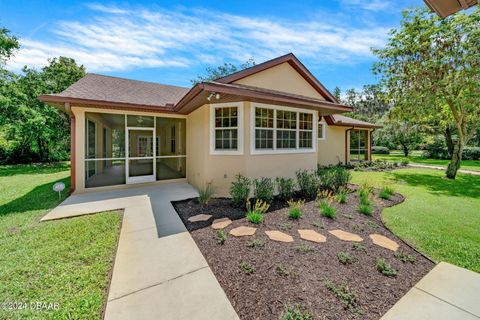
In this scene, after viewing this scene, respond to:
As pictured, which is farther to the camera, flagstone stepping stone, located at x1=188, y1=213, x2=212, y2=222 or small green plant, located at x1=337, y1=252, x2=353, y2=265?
flagstone stepping stone, located at x1=188, y1=213, x2=212, y2=222

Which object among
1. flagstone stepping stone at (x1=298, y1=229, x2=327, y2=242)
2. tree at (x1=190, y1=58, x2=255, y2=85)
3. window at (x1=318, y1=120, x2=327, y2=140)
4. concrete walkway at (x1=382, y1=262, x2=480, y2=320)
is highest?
tree at (x1=190, y1=58, x2=255, y2=85)

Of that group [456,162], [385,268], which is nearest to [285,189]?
[385,268]

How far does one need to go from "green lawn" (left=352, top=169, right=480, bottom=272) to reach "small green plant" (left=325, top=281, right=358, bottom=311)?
2.27 m

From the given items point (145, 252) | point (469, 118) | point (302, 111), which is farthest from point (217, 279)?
point (469, 118)

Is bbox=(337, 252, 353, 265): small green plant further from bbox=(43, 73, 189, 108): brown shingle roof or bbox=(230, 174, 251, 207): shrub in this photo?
bbox=(43, 73, 189, 108): brown shingle roof

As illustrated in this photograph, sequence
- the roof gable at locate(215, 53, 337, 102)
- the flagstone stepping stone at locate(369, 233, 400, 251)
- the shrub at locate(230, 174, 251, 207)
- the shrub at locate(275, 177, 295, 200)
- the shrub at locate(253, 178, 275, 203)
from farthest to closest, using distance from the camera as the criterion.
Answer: the roof gable at locate(215, 53, 337, 102) < the shrub at locate(275, 177, 295, 200) < the shrub at locate(253, 178, 275, 203) < the shrub at locate(230, 174, 251, 207) < the flagstone stepping stone at locate(369, 233, 400, 251)

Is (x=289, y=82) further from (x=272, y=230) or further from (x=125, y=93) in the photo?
(x=125, y=93)

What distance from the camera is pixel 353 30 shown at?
8906 mm

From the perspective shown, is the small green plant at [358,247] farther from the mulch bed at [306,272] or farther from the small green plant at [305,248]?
the small green plant at [305,248]

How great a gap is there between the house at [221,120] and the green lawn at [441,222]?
390 centimetres

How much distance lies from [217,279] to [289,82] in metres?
8.23

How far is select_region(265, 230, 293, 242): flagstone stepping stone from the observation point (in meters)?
4.16

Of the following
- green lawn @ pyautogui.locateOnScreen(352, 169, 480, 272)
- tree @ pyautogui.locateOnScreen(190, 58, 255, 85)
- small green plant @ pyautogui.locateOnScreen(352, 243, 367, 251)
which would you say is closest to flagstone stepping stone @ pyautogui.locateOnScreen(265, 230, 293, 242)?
small green plant @ pyautogui.locateOnScreen(352, 243, 367, 251)

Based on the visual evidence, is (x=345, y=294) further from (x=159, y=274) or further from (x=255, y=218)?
(x=159, y=274)
